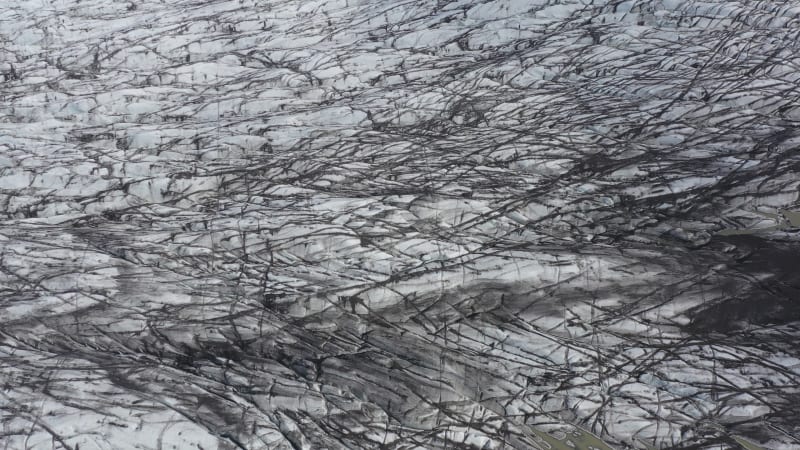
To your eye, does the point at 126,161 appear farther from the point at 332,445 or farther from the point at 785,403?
the point at 785,403

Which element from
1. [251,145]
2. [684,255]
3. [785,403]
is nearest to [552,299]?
[684,255]

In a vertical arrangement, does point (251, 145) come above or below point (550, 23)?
below

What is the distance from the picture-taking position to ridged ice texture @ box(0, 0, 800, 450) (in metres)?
3.75

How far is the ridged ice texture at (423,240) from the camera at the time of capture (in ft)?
12.3

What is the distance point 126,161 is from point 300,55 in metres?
2.49

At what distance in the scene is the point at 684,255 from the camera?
4.46 metres

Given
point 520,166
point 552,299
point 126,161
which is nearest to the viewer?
point 552,299

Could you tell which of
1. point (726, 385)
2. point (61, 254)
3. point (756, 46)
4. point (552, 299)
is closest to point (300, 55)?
point (61, 254)

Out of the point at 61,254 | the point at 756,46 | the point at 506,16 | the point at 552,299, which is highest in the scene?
the point at 506,16

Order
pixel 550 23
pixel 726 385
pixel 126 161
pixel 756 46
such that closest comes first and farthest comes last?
1. pixel 726 385
2. pixel 126 161
3. pixel 756 46
4. pixel 550 23

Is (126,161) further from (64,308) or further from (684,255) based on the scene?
(684,255)

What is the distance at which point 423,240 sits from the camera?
469 centimetres

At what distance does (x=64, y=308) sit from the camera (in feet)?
14.1

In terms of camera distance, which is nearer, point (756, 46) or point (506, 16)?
point (756, 46)
